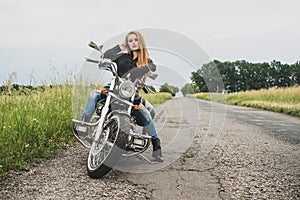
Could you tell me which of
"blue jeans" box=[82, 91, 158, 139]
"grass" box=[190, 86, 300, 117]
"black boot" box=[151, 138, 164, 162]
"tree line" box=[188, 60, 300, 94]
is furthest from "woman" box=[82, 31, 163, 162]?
"tree line" box=[188, 60, 300, 94]

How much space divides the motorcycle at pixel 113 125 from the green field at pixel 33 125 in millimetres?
583

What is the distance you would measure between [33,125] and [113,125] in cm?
152

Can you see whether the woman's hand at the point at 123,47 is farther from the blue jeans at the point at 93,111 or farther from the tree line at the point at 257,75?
the tree line at the point at 257,75

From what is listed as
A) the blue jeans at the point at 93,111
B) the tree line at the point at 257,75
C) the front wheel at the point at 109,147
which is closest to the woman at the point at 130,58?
the blue jeans at the point at 93,111

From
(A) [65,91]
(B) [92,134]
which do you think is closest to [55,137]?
(B) [92,134]

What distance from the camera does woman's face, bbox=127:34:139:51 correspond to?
4.09m

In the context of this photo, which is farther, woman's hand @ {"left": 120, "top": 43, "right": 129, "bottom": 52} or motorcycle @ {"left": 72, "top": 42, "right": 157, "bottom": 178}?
woman's hand @ {"left": 120, "top": 43, "right": 129, "bottom": 52}

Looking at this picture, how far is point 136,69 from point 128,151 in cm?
91

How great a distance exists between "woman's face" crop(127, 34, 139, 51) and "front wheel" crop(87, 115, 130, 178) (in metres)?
0.88

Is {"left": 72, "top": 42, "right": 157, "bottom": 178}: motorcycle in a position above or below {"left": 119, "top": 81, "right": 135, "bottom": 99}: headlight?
below

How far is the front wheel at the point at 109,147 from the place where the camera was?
3471 millimetres

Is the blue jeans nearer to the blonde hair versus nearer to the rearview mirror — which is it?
the rearview mirror

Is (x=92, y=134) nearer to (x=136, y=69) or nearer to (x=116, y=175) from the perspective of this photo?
(x=116, y=175)

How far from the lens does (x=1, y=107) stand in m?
5.00
